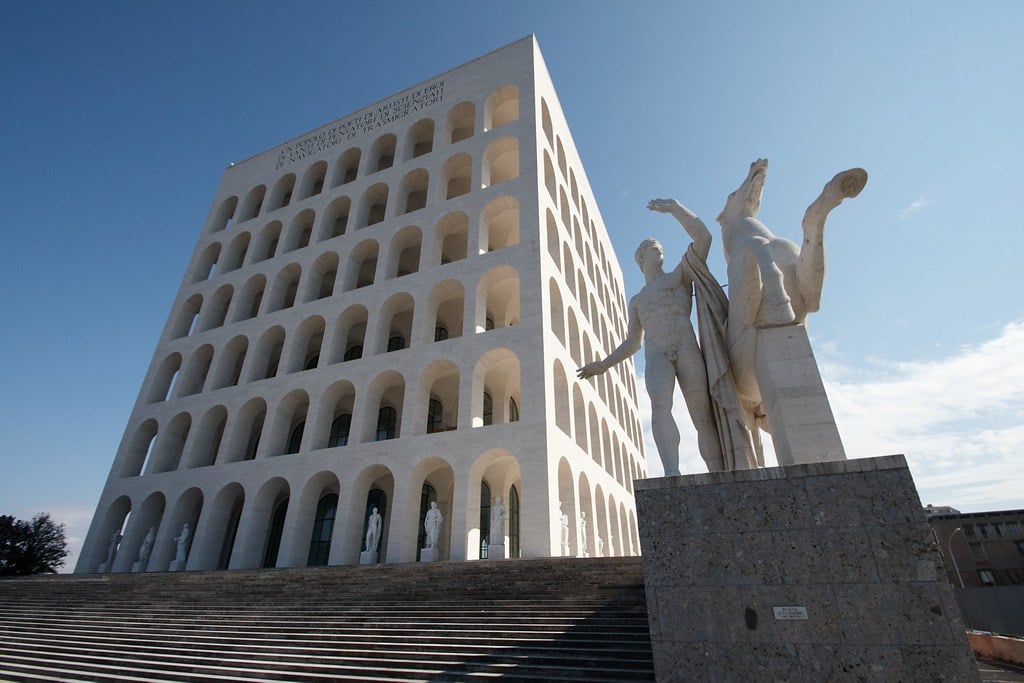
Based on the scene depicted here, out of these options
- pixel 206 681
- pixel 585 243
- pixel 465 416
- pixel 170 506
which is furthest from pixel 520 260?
pixel 170 506

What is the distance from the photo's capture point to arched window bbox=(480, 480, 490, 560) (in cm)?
2048

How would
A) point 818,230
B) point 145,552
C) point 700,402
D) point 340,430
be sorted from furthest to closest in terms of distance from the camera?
point 340,430, point 145,552, point 700,402, point 818,230

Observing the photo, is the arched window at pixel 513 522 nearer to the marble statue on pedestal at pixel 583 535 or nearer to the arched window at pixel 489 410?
the arched window at pixel 489 410

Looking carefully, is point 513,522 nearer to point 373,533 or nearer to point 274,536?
point 373,533

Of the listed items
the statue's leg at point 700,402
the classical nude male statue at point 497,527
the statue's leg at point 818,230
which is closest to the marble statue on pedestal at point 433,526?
the classical nude male statue at point 497,527

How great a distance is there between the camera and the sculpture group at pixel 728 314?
527cm

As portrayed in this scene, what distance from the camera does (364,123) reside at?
28578mm

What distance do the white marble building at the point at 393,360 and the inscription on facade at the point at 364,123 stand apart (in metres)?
0.12

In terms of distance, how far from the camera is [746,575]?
4.35 m

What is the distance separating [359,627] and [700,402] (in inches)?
287

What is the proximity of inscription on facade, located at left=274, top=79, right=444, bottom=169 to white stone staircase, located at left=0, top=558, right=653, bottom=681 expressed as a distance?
903 inches

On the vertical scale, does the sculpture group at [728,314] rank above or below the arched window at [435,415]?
below

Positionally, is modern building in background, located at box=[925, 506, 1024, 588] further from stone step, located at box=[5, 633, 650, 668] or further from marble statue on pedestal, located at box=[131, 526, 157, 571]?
marble statue on pedestal, located at box=[131, 526, 157, 571]

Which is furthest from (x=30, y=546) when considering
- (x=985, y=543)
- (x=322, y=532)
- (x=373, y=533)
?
(x=985, y=543)
